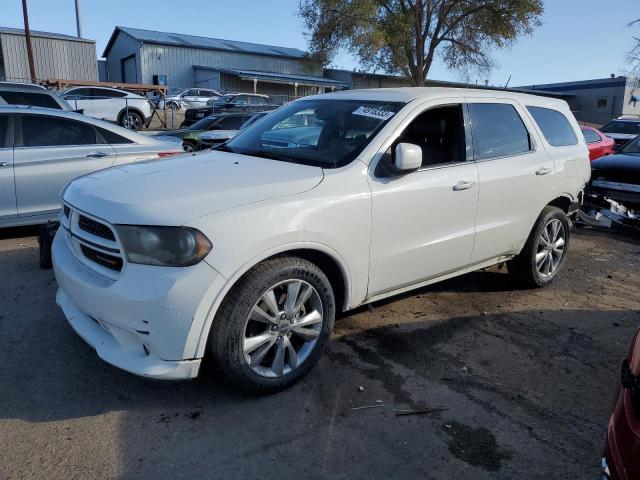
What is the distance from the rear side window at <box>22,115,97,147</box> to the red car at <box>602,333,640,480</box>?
624 cm

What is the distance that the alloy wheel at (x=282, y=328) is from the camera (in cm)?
302

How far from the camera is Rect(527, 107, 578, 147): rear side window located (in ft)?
16.4

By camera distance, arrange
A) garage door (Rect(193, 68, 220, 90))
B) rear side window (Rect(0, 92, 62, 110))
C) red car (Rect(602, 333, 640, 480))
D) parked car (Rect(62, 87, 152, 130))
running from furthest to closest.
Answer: garage door (Rect(193, 68, 220, 90)) < parked car (Rect(62, 87, 152, 130)) < rear side window (Rect(0, 92, 62, 110)) < red car (Rect(602, 333, 640, 480))

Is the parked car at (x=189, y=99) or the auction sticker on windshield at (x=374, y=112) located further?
the parked car at (x=189, y=99)

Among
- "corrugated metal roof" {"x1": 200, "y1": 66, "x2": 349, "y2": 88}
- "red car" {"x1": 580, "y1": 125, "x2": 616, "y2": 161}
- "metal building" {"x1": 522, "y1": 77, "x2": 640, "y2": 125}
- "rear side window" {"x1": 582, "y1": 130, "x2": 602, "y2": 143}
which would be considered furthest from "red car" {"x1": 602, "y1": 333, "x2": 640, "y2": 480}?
"metal building" {"x1": 522, "y1": 77, "x2": 640, "y2": 125}

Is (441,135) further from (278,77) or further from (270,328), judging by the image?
(278,77)

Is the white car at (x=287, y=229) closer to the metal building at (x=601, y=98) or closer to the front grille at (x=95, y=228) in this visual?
the front grille at (x=95, y=228)

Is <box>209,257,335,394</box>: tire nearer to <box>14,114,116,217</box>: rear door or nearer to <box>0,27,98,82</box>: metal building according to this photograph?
<box>14,114,116,217</box>: rear door

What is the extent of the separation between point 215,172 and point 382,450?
187cm

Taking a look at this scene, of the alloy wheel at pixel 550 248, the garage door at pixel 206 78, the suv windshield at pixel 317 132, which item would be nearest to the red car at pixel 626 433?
the suv windshield at pixel 317 132

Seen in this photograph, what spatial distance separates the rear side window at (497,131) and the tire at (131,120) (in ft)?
56.5

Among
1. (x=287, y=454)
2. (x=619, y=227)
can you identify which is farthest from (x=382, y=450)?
(x=619, y=227)

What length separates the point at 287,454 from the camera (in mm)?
2672

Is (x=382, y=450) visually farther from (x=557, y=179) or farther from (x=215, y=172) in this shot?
(x=557, y=179)
